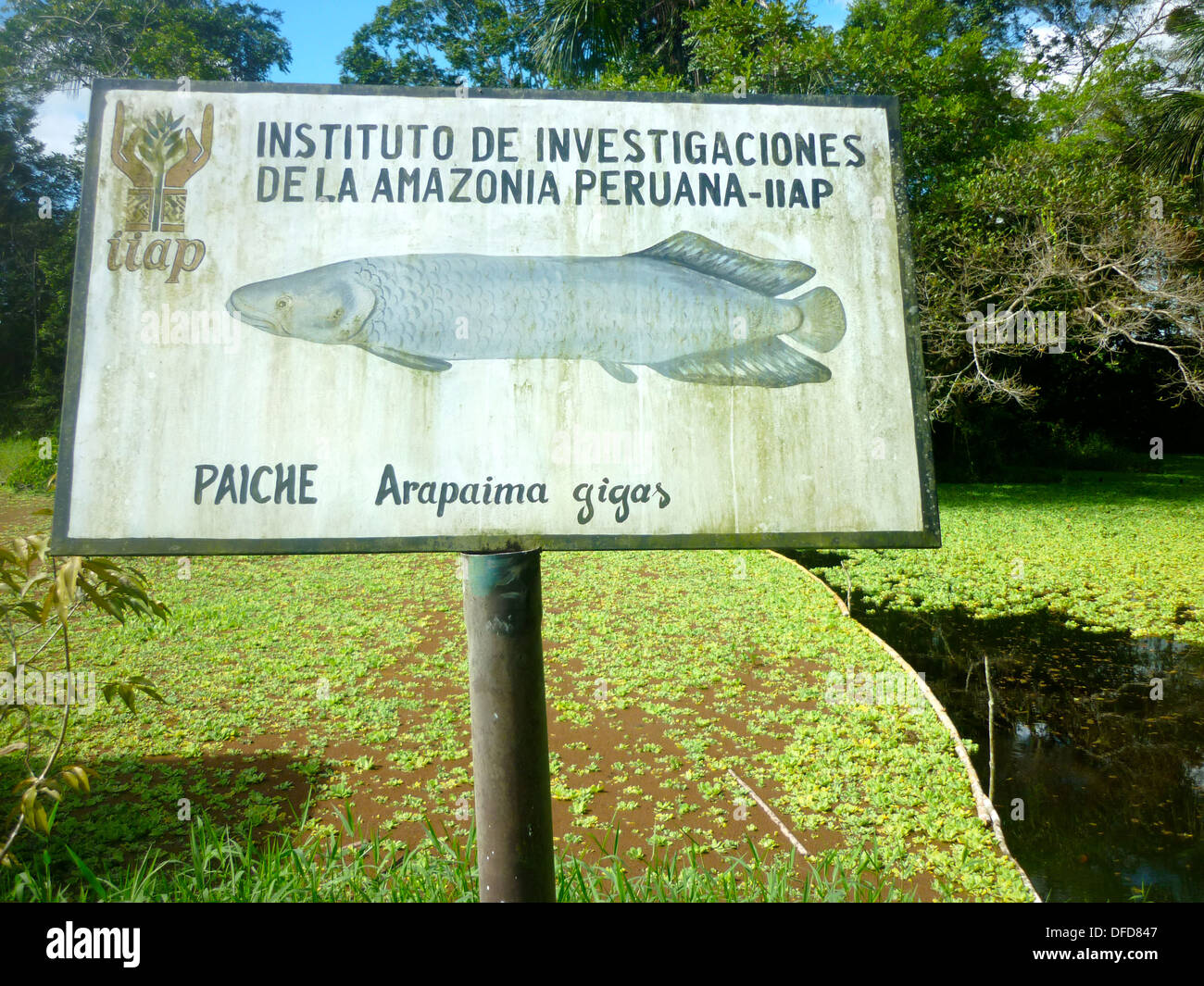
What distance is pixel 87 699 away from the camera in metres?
3.71

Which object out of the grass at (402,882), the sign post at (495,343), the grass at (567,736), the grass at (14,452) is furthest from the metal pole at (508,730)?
the grass at (14,452)

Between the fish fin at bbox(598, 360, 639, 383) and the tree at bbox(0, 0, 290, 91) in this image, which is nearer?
the fish fin at bbox(598, 360, 639, 383)

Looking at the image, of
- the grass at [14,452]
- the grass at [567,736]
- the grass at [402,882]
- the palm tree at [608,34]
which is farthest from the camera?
the palm tree at [608,34]

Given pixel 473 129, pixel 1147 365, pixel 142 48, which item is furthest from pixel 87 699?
pixel 1147 365

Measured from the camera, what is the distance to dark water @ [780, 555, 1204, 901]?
106 inches

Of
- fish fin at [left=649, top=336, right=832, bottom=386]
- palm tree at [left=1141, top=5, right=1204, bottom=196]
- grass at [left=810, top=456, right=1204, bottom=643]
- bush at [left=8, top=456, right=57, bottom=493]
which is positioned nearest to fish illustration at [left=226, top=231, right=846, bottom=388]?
fish fin at [left=649, top=336, right=832, bottom=386]

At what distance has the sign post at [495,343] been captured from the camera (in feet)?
4.10

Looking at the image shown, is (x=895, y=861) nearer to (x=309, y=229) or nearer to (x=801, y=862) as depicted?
(x=801, y=862)

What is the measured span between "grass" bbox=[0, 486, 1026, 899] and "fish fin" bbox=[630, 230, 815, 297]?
1.62m

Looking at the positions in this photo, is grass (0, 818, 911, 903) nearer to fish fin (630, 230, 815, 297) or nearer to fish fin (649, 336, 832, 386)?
fish fin (649, 336, 832, 386)

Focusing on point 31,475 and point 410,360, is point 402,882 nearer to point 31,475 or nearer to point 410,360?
point 410,360

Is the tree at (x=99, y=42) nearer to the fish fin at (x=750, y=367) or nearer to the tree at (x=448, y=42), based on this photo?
the tree at (x=448, y=42)

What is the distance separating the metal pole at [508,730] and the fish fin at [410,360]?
1.07 feet

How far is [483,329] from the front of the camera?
1289mm
